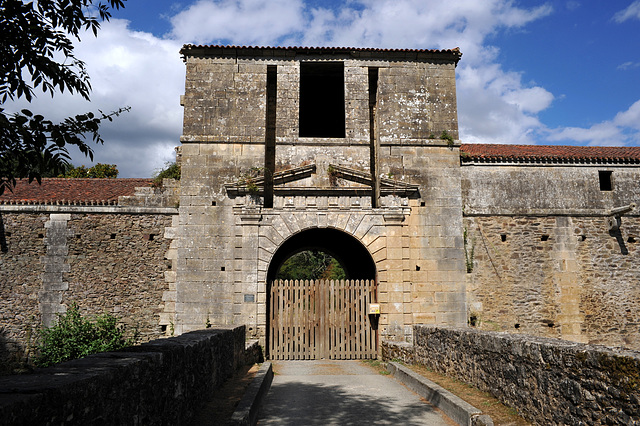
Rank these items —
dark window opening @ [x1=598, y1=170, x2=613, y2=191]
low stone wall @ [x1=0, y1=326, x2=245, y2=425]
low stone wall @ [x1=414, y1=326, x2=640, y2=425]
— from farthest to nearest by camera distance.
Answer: dark window opening @ [x1=598, y1=170, x2=613, y2=191], low stone wall @ [x1=414, y1=326, x2=640, y2=425], low stone wall @ [x1=0, y1=326, x2=245, y2=425]

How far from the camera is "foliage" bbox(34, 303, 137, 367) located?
37.7ft

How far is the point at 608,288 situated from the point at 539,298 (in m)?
1.92

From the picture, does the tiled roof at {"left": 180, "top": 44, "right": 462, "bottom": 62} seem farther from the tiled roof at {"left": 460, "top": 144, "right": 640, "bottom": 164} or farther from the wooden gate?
the wooden gate

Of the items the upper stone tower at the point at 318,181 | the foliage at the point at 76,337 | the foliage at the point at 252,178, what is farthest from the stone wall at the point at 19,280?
the foliage at the point at 252,178

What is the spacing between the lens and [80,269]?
12273 mm

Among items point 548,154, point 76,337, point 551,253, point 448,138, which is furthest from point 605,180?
point 76,337

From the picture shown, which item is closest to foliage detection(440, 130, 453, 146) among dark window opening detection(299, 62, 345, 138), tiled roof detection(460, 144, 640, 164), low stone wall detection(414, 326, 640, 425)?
tiled roof detection(460, 144, 640, 164)

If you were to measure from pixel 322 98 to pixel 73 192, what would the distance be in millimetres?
7969

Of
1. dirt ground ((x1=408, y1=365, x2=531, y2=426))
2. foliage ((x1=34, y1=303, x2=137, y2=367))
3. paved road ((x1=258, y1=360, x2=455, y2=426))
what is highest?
foliage ((x1=34, y1=303, x2=137, y2=367))

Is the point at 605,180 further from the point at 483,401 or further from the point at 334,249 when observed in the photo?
the point at 483,401

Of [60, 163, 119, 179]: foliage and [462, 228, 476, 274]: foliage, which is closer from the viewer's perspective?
[462, 228, 476, 274]: foliage

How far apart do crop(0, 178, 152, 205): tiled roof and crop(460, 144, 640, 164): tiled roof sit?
916 centimetres

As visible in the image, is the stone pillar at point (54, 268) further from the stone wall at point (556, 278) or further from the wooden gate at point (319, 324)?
the stone wall at point (556, 278)

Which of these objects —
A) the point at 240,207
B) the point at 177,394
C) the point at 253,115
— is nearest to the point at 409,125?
the point at 253,115
